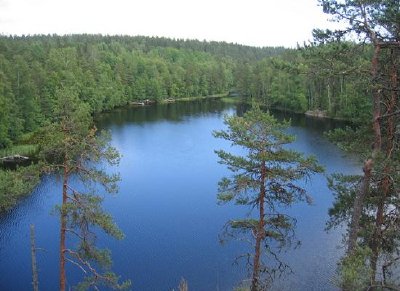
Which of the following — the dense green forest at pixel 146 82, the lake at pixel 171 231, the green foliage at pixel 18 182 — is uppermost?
the dense green forest at pixel 146 82

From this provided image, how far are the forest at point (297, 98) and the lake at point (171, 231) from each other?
1880 mm

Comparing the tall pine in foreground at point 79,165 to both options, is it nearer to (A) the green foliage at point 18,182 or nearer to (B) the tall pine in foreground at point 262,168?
(A) the green foliage at point 18,182

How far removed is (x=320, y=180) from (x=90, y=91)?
44.7m

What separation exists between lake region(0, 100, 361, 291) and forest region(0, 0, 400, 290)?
1.88 meters

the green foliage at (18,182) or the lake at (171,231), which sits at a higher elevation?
the green foliage at (18,182)

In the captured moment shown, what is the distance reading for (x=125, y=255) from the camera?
2350 centimetres

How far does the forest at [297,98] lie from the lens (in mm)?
10180

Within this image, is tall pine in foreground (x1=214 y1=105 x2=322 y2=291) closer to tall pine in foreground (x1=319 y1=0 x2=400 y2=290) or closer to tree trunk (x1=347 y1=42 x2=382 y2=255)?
tall pine in foreground (x1=319 y1=0 x2=400 y2=290)

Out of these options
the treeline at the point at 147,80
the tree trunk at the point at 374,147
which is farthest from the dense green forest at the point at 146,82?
the tree trunk at the point at 374,147

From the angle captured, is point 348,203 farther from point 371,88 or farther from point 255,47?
point 255,47

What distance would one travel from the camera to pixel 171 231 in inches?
1040

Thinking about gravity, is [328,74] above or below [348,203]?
above

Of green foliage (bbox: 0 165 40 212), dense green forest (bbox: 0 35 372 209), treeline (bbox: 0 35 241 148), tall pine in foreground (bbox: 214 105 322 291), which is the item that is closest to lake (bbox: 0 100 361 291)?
green foliage (bbox: 0 165 40 212)

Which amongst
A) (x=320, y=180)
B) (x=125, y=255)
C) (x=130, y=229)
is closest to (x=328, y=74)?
(x=125, y=255)
